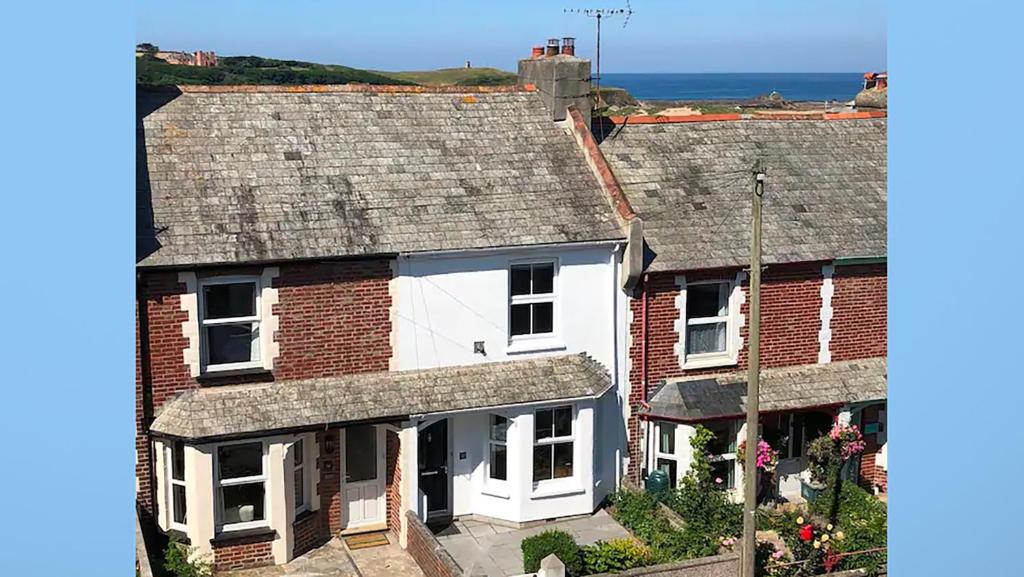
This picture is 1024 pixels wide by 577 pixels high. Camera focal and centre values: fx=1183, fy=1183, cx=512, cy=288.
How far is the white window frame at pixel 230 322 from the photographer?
18391 mm

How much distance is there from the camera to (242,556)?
61.0 feet

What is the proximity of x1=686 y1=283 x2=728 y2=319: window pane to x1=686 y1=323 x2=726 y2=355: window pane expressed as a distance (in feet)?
0.72

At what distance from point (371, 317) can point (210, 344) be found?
2587mm

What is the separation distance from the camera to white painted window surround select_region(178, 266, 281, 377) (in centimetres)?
1822

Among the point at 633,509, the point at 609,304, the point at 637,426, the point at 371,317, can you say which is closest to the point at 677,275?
the point at 609,304

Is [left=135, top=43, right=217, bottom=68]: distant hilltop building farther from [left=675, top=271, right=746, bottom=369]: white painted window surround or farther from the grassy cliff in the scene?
[left=675, top=271, right=746, bottom=369]: white painted window surround

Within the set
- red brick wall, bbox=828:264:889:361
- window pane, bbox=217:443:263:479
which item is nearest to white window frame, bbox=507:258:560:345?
window pane, bbox=217:443:263:479

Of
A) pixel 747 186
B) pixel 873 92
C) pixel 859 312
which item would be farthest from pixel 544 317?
pixel 873 92

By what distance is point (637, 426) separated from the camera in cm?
2133

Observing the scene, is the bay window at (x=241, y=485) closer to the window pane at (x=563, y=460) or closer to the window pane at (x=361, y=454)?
the window pane at (x=361, y=454)

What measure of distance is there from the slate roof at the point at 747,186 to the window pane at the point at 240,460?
295 inches

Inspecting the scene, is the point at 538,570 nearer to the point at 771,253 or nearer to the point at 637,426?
the point at 637,426

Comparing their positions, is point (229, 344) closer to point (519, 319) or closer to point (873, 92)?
point (519, 319)

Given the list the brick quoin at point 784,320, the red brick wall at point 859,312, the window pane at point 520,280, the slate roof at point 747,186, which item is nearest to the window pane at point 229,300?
the window pane at point 520,280
